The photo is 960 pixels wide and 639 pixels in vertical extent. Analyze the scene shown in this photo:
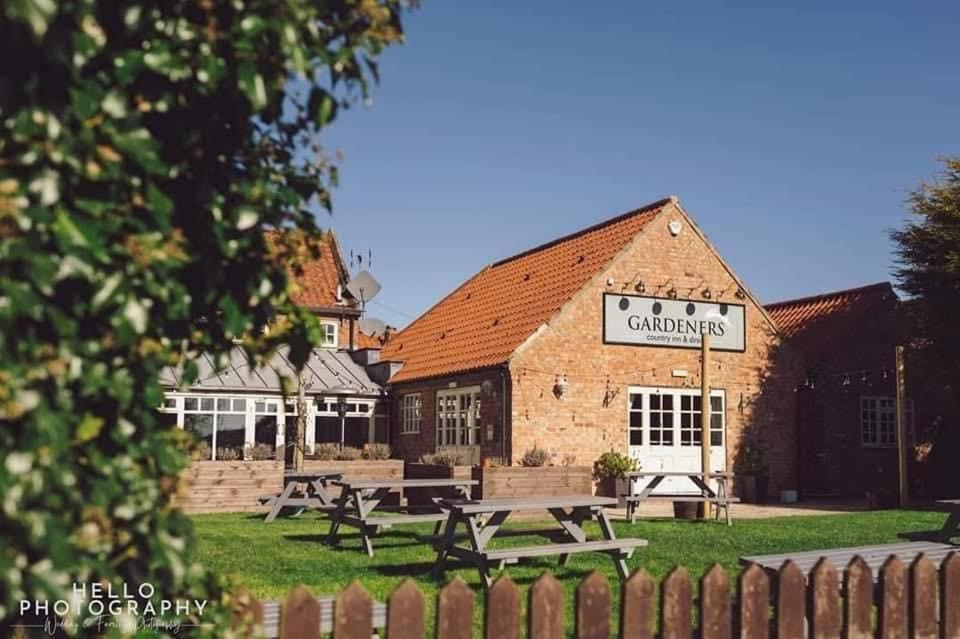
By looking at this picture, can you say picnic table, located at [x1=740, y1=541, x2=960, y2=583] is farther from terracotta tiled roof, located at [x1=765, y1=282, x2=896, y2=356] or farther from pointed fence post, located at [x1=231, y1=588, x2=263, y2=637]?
terracotta tiled roof, located at [x1=765, y1=282, x2=896, y2=356]

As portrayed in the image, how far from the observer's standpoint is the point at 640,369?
2423cm

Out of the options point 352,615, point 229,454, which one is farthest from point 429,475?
point 352,615

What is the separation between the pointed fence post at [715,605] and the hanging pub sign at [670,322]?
19.9m

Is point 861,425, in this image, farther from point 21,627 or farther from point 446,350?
point 21,627

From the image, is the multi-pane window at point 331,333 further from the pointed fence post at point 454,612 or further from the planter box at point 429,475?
the pointed fence post at point 454,612

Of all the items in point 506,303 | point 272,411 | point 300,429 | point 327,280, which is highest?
point 327,280

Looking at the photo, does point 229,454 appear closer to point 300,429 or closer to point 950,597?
point 300,429

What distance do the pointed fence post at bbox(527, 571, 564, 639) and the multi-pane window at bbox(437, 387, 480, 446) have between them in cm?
2022

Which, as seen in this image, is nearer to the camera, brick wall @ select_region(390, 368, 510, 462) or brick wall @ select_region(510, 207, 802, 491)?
brick wall @ select_region(510, 207, 802, 491)

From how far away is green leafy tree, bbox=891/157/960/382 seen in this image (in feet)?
76.5

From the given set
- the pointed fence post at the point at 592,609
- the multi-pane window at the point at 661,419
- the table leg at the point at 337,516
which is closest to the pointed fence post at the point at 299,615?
the pointed fence post at the point at 592,609

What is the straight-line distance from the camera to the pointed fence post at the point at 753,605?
4152mm

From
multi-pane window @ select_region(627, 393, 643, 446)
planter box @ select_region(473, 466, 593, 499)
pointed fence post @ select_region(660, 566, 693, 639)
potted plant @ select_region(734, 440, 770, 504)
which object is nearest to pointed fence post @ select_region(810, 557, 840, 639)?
pointed fence post @ select_region(660, 566, 693, 639)

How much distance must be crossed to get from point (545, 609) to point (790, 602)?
4.27 ft
